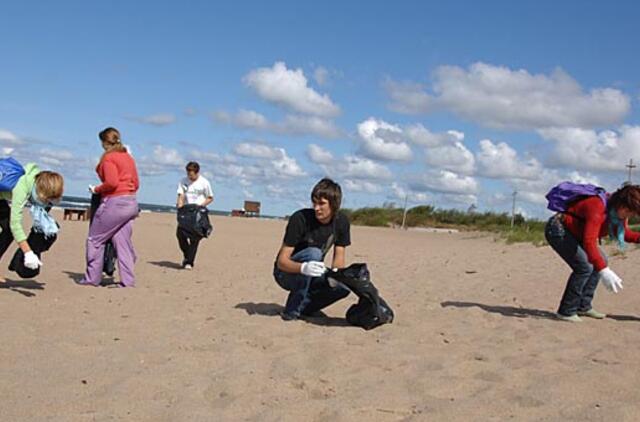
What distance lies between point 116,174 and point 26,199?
1.01m

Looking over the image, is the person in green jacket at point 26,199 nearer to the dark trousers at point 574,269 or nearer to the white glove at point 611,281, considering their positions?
the dark trousers at point 574,269

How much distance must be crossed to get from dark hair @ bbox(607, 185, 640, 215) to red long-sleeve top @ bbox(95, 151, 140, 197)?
15.8 feet

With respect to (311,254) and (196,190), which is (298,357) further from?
(196,190)

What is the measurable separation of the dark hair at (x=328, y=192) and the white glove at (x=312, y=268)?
0.47m

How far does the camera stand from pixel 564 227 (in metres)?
6.71

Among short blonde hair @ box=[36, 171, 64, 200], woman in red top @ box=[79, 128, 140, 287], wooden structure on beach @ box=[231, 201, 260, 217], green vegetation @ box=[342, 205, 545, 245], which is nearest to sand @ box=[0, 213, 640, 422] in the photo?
woman in red top @ box=[79, 128, 140, 287]

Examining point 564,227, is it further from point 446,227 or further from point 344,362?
point 446,227

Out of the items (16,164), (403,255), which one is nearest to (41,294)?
(16,164)

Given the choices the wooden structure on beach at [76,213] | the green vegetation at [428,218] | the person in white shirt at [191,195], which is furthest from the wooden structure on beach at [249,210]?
the person in white shirt at [191,195]

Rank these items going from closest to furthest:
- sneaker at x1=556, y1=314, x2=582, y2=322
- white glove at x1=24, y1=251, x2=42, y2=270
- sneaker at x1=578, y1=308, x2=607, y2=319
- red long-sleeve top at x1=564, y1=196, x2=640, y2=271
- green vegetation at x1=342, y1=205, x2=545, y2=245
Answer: red long-sleeve top at x1=564, y1=196, x2=640, y2=271
sneaker at x1=556, y1=314, x2=582, y2=322
sneaker at x1=578, y1=308, x2=607, y2=319
white glove at x1=24, y1=251, x2=42, y2=270
green vegetation at x1=342, y1=205, x2=545, y2=245

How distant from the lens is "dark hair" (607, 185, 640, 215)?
631 centimetres

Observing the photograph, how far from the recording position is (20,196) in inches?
277

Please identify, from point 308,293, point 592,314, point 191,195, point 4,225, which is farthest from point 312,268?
point 191,195

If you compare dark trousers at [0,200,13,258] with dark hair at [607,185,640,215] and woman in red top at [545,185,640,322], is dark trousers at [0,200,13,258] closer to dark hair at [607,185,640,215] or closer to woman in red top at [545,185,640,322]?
woman in red top at [545,185,640,322]
